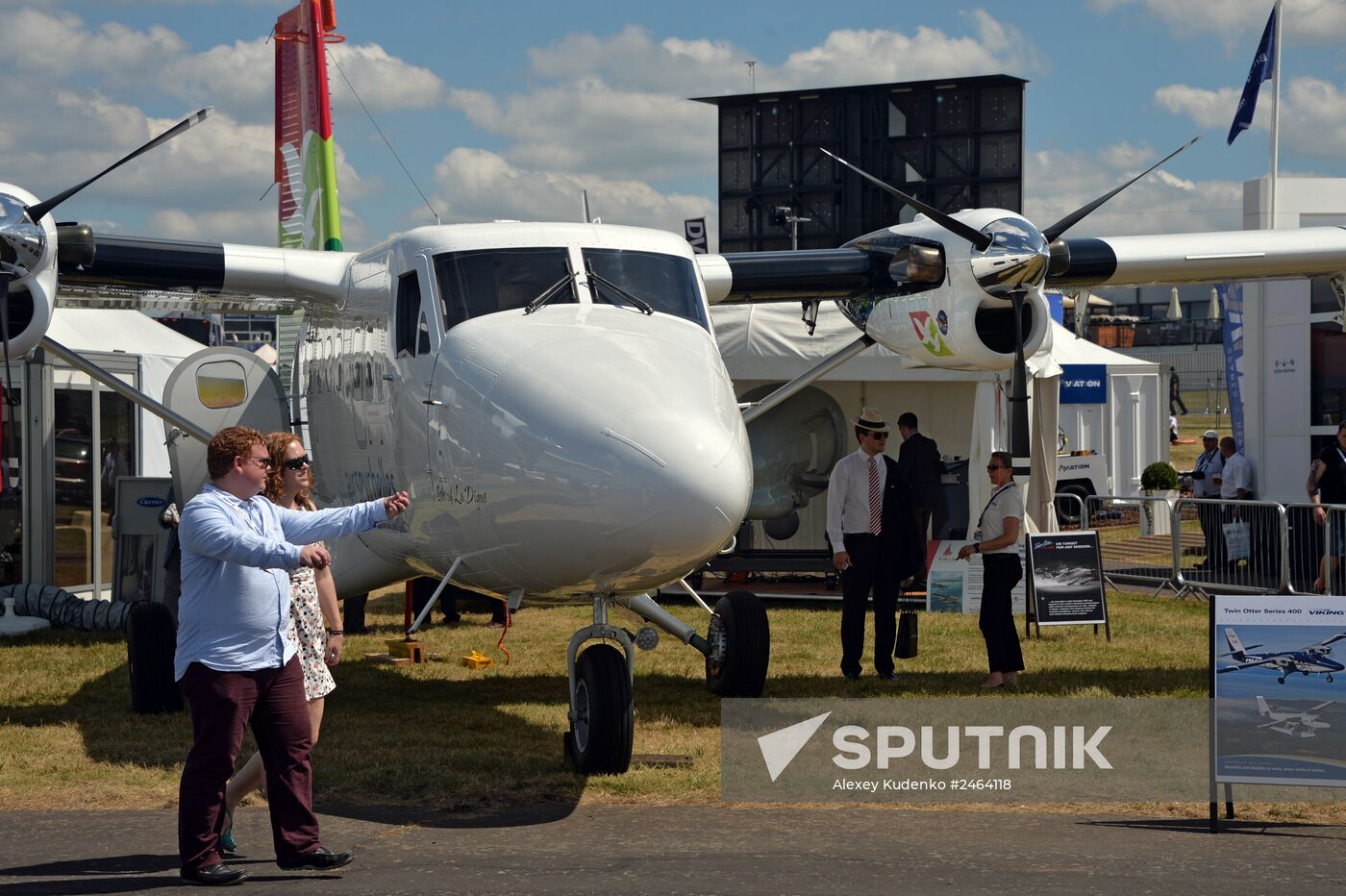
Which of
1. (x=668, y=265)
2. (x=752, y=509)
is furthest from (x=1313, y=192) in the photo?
(x=668, y=265)

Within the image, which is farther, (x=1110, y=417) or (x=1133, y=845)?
(x=1110, y=417)

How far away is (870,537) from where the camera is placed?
10781mm

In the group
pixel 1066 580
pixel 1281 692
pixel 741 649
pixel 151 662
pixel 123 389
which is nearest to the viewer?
pixel 1281 692

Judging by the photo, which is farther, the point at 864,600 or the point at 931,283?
the point at 931,283

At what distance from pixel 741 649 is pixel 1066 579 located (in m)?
4.55

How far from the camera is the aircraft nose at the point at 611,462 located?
6957 millimetres

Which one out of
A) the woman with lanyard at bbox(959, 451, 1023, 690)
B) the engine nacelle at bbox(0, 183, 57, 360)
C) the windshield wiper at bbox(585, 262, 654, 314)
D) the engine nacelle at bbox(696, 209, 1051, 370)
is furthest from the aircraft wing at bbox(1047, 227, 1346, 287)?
the engine nacelle at bbox(0, 183, 57, 360)

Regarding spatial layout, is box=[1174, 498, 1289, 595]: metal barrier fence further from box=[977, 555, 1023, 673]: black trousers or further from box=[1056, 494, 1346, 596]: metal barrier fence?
box=[977, 555, 1023, 673]: black trousers

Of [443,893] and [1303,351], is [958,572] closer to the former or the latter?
[1303,351]

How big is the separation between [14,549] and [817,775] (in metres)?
10.7

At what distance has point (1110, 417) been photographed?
25.7 meters

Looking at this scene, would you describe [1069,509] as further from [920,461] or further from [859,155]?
[859,155]

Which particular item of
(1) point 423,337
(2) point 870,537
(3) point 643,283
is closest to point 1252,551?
(2) point 870,537

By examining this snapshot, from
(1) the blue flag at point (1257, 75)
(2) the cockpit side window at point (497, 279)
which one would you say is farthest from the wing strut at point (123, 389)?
(1) the blue flag at point (1257, 75)
